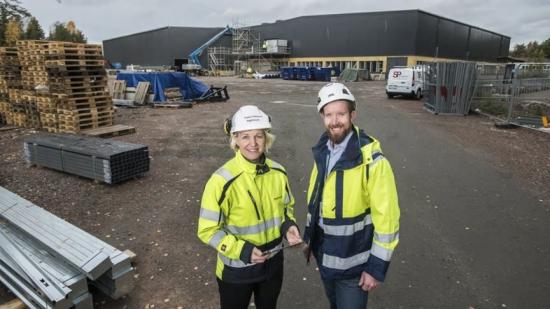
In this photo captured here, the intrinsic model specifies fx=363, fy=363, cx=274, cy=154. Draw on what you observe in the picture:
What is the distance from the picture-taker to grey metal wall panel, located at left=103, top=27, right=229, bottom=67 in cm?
7350

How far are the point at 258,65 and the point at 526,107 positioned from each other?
56.8 m

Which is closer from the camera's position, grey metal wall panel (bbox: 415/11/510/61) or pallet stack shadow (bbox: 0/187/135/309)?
pallet stack shadow (bbox: 0/187/135/309)

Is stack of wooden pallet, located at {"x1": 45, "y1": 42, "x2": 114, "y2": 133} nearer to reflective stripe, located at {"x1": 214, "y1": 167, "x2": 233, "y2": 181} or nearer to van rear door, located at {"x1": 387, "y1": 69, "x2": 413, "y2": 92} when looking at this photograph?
reflective stripe, located at {"x1": 214, "y1": 167, "x2": 233, "y2": 181}

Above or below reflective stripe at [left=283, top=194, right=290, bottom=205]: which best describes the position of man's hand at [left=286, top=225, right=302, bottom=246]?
below

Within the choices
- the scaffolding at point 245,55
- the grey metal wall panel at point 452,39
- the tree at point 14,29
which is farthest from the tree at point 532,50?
the tree at point 14,29

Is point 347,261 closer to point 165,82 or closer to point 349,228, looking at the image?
point 349,228

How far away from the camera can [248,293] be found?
2455 mm

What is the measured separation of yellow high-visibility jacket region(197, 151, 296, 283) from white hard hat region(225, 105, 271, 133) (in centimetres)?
18

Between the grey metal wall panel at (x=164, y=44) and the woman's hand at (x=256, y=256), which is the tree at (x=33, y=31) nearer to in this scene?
the grey metal wall panel at (x=164, y=44)

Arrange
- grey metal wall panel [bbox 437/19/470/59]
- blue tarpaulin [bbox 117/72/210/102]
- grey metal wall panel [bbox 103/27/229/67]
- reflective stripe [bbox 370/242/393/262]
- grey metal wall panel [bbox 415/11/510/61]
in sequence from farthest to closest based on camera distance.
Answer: grey metal wall panel [bbox 103/27/229/67]
grey metal wall panel [bbox 437/19/470/59]
grey metal wall panel [bbox 415/11/510/61]
blue tarpaulin [bbox 117/72/210/102]
reflective stripe [bbox 370/242/393/262]

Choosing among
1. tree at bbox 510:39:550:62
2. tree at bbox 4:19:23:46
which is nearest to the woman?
tree at bbox 4:19:23:46

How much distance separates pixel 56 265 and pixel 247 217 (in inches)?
87.9

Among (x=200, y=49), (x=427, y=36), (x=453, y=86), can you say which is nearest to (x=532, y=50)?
(x=427, y=36)

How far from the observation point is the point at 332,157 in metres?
2.32
